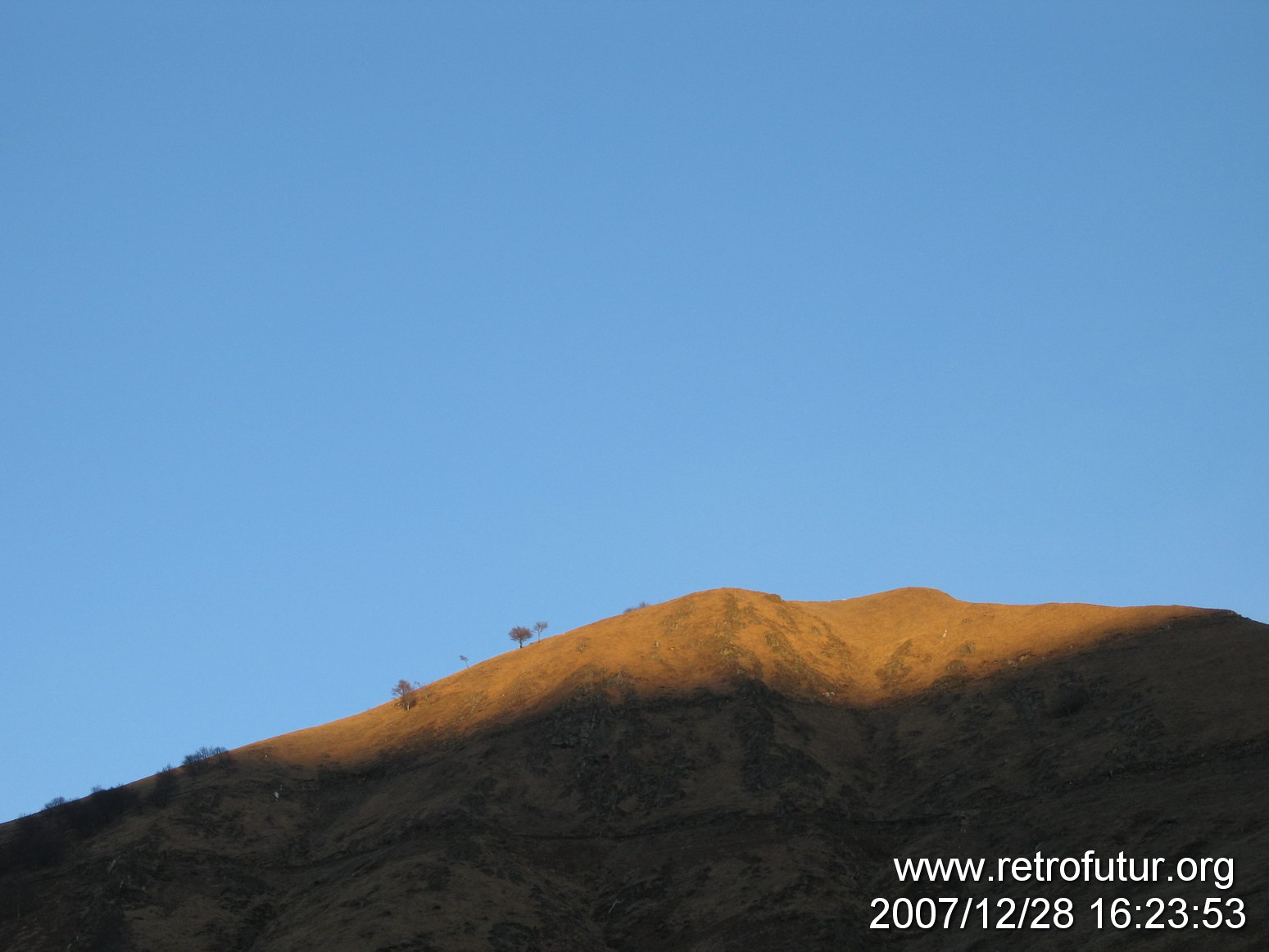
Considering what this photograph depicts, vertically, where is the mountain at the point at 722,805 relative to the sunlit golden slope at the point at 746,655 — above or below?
below

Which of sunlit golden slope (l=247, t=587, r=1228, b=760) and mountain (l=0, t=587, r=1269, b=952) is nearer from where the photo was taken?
mountain (l=0, t=587, r=1269, b=952)

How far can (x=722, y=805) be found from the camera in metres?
68.6

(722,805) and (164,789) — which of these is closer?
(722,805)

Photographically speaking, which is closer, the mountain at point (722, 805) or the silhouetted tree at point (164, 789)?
the mountain at point (722, 805)

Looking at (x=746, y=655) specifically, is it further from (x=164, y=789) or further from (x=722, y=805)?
(x=164, y=789)

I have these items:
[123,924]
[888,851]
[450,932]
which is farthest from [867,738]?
[123,924]

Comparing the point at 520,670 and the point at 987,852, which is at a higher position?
the point at 520,670

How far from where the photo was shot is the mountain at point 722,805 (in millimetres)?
55312

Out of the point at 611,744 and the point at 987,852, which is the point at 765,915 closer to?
the point at 987,852

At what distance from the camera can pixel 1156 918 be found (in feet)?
Result: 148

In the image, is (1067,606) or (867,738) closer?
(867,738)

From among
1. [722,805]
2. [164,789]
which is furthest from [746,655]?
[164,789]

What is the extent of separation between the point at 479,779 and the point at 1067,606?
144 feet

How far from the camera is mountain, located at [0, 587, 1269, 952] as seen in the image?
55.3 metres
